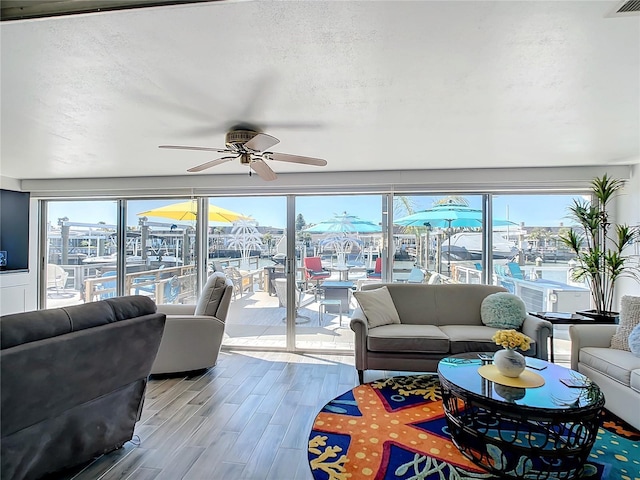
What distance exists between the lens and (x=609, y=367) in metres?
2.68

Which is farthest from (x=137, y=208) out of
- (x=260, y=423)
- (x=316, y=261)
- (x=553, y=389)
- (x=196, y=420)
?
(x=553, y=389)

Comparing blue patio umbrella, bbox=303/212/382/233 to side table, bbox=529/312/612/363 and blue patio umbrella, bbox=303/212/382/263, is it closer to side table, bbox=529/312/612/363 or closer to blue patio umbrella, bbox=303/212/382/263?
blue patio umbrella, bbox=303/212/382/263

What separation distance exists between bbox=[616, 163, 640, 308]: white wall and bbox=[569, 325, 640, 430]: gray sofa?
1.33m

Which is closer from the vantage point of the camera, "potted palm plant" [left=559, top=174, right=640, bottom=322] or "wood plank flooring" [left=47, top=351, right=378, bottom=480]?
"wood plank flooring" [left=47, top=351, right=378, bottom=480]

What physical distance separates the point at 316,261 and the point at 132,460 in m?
3.04

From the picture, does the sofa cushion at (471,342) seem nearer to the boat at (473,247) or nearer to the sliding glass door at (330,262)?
the boat at (473,247)

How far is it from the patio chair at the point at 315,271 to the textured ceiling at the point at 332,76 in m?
1.81

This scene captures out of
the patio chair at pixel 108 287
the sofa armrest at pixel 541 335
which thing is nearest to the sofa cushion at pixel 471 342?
the sofa armrest at pixel 541 335

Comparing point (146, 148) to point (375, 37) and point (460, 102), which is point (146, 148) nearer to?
point (375, 37)

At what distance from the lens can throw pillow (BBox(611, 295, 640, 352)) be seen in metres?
2.86

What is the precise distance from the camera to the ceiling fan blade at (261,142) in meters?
2.32

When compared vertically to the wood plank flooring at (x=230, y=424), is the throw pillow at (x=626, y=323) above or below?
above

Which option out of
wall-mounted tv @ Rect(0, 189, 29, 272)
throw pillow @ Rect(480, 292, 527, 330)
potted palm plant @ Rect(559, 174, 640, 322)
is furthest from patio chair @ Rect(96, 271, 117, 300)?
potted palm plant @ Rect(559, 174, 640, 322)

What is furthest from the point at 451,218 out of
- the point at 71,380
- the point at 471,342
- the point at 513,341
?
the point at 71,380
